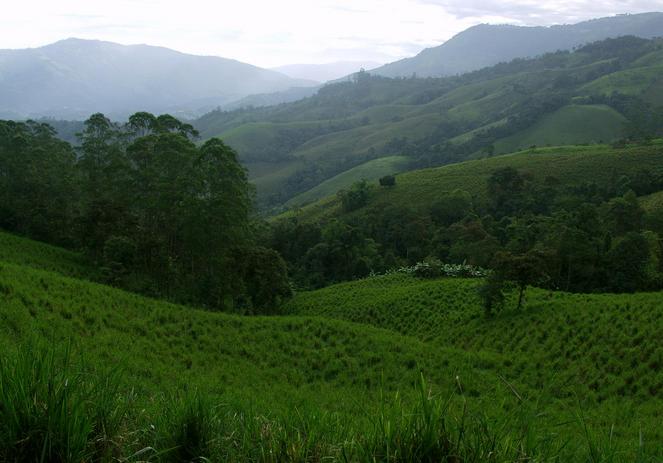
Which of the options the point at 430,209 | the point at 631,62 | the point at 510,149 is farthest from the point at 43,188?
the point at 631,62

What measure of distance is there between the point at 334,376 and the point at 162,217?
20562mm

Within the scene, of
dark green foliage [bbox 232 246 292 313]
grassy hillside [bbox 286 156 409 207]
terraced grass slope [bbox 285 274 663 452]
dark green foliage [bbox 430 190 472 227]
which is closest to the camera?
terraced grass slope [bbox 285 274 663 452]

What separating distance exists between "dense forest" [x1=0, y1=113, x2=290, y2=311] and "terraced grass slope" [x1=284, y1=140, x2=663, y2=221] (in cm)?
4411

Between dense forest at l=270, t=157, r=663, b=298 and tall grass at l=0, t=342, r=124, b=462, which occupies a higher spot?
tall grass at l=0, t=342, r=124, b=462

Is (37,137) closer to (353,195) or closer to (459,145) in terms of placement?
(353,195)

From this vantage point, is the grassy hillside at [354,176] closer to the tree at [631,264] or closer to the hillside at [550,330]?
the tree at [631,264]

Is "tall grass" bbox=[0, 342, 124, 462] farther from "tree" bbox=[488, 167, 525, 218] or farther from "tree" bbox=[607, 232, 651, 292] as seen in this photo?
"tree" bbox=[488, 167, 525, 218]

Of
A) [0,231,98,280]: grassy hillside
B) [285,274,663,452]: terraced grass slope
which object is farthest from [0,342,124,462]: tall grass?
[0,231,98,280]: grassy hillside

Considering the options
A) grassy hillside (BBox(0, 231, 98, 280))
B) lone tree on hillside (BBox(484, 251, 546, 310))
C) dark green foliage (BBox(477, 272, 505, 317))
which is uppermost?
grassy hillside (BBox(0, 231, 98, 280))

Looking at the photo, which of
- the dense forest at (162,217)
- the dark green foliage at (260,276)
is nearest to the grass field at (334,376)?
the dense forest at (162,217)

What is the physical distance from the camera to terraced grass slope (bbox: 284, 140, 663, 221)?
73.2m

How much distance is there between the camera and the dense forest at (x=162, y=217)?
2583 centimetres

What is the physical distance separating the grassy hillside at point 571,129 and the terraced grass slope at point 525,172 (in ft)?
136

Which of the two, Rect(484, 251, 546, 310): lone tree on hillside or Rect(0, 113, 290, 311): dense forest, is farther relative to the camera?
Rect(0, 113, 290, 311): dense forest
